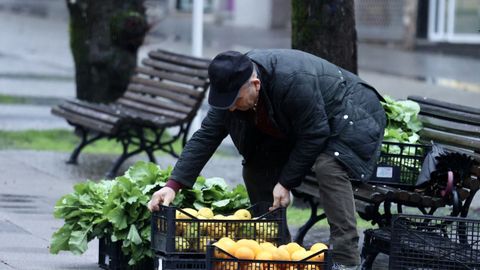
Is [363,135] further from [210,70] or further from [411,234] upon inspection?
[210,70]

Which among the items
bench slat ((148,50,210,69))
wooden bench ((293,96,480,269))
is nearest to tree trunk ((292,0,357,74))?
wooden bench ((293,96,480,269))

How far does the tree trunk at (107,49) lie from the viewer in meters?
12.6

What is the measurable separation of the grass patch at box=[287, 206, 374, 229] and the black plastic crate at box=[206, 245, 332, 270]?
137 inches

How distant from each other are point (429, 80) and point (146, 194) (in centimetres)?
1360

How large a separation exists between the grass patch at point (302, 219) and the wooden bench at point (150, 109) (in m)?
1.70

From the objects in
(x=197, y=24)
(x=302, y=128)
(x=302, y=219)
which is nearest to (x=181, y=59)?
(x=197, y=24)

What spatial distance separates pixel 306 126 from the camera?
5594 millimetres

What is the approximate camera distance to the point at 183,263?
5242mm

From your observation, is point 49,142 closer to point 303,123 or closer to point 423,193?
point 423,193

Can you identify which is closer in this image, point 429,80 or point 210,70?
point 210,70

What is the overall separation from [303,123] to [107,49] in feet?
24.0

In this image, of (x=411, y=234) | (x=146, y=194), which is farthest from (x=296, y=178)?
(x=146, y=194)

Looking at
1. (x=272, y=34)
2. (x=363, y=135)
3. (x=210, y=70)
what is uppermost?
(x=210, y=70)

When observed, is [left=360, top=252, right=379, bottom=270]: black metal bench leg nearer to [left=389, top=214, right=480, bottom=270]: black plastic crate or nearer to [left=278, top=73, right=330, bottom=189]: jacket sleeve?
[left=389, top=214, right=480, bottom=270]: black plastic crate
